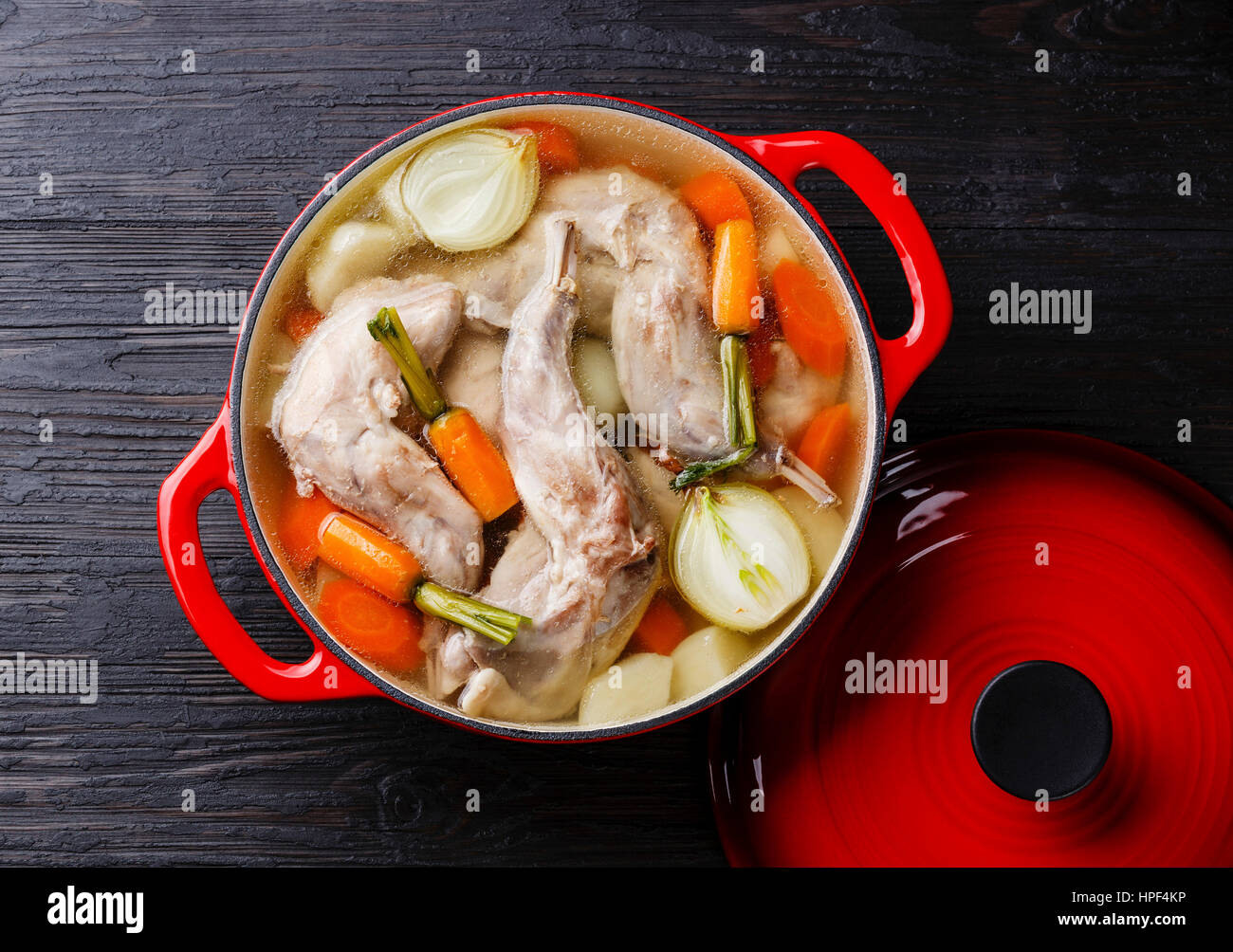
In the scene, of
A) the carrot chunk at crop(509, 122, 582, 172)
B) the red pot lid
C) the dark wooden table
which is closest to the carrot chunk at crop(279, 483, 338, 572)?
the dark wooden table

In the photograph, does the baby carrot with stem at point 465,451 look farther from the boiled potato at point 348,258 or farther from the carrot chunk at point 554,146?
the carrot chunk at point 554,146

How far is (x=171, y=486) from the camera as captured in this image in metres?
1.21

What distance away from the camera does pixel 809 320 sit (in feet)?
4.05

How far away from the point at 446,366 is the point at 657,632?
46cm

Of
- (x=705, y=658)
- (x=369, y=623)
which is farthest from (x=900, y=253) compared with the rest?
(x=369, y=623)

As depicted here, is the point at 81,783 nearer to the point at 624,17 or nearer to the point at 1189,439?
the point at 624,17

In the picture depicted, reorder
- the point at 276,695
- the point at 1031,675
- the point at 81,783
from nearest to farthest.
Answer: the point at 1031,675
the point at 276,695
the point at 81,783

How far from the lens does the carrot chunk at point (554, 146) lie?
49.0 inches

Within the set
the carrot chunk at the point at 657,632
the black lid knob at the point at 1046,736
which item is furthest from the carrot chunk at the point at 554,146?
the black lid knob at the point at 1046,736

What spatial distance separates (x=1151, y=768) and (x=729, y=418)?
0.73 metres

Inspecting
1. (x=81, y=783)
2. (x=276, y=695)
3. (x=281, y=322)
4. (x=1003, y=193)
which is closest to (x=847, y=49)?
(x=1003, y=193)

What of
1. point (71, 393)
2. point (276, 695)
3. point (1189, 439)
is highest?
point (71, 393)

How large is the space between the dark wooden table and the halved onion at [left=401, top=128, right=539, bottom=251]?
0.98 feet

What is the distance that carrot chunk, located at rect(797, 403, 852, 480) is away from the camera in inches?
48.8
